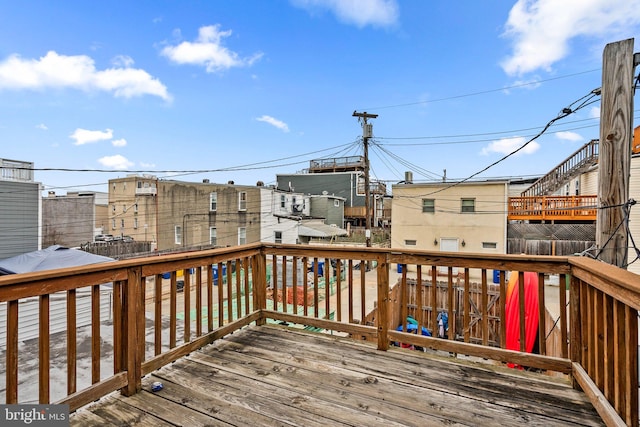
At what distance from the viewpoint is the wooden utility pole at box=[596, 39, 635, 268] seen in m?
2.68

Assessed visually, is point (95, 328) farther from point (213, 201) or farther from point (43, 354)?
point (213, 201)

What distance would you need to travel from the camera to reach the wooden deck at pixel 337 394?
5.84ft

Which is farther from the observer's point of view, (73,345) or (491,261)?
(491,261)

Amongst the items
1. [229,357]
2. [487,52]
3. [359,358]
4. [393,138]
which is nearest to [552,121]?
[359,358]

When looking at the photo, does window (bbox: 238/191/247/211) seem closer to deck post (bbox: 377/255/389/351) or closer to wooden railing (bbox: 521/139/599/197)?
wooden railing (bbox: 521/139/599/197)

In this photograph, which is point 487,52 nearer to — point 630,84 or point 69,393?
point 630,84

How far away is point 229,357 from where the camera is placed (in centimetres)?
258

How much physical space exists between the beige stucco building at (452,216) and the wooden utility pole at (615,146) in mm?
10808

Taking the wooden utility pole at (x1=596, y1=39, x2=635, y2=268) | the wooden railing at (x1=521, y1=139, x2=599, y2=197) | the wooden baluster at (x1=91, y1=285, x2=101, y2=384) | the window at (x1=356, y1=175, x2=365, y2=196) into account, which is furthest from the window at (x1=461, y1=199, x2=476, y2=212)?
the wooden baluster at (x1=91, y1=285, x2=101, y2=384)

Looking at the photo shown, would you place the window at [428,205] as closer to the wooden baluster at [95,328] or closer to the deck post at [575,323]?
the deck post at [575,323]

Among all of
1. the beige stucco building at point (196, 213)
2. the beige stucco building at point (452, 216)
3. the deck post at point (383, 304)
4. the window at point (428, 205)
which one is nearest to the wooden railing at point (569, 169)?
the beige stucco building at point (452, 216)

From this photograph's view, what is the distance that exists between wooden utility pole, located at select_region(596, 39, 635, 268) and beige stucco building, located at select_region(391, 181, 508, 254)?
35.5 feet

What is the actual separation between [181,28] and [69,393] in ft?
32.8

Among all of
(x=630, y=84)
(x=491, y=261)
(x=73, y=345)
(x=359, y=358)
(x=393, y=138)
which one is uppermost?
(x=393, y=138)
